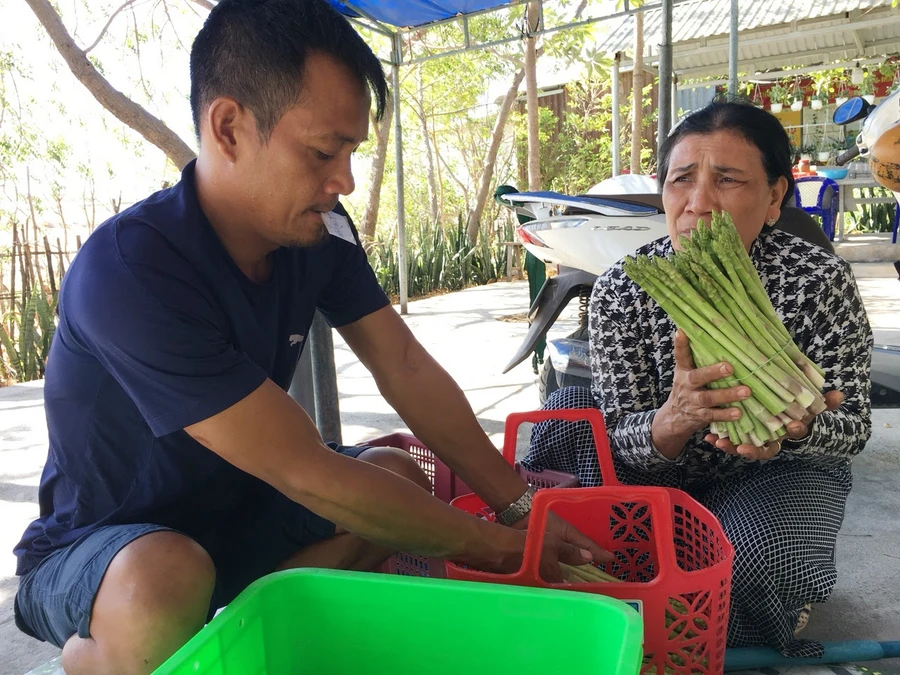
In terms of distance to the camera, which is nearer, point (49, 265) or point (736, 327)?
point (736, 327)

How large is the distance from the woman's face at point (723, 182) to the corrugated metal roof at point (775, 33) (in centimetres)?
383

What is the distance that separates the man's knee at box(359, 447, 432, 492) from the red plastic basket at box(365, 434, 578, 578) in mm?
109

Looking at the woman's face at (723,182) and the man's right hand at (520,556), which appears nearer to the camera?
the man's right hand at (520,556)

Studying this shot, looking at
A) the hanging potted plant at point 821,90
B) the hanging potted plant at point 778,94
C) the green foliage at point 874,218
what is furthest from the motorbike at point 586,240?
the hanging potted plant at point 778,94

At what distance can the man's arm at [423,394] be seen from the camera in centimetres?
173

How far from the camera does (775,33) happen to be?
256 inches

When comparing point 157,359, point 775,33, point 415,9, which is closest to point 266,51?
point 157,359

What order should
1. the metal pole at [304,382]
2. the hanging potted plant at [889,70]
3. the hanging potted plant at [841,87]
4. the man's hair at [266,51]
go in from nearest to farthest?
the man's hair at [266,51], the metal pole at [304,382], the hanging potted plant at [889,70], the hanging potted plant at [841,87]

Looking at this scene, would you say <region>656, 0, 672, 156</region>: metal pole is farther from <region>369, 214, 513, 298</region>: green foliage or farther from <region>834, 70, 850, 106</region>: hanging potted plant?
<region>834, 70, 850, 106</region>: hanging potted plant

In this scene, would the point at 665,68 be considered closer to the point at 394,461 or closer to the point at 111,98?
the point at 394,461

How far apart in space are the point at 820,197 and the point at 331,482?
481 centimetres

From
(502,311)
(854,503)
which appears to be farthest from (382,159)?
(854,503)

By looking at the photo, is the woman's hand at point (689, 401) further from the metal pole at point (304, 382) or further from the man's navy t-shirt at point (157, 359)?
the metal pole at point (304, 382)

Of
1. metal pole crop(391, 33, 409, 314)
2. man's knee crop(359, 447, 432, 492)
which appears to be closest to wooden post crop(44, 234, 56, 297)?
metal pole crop(391, 33, 409, 314)
